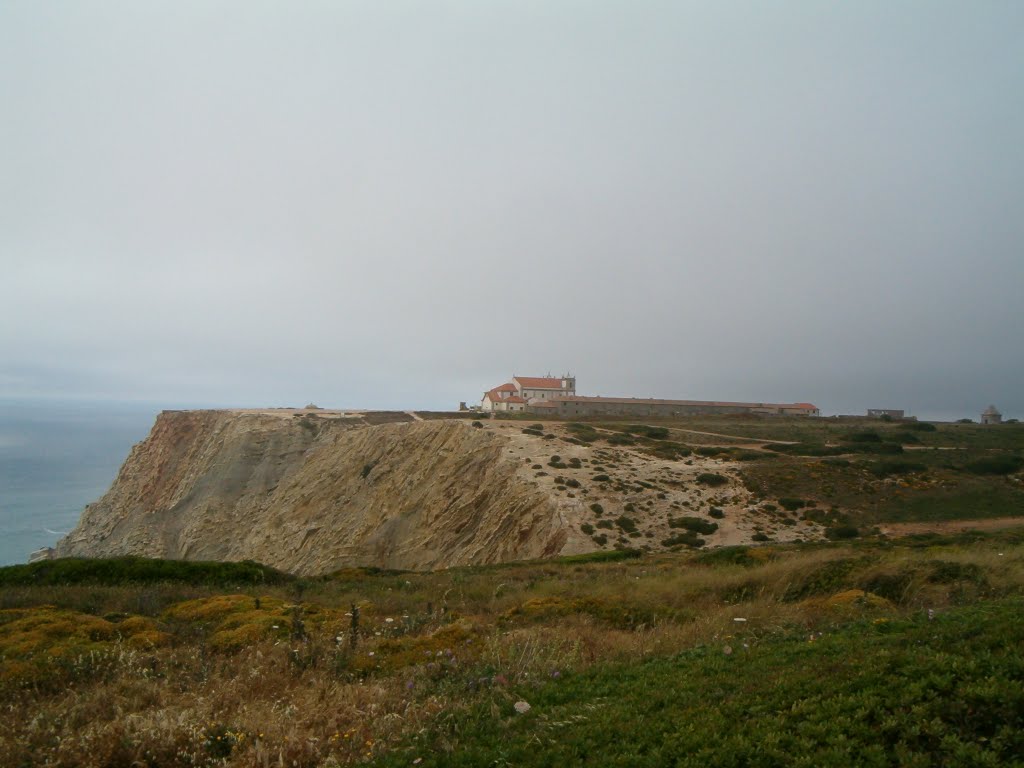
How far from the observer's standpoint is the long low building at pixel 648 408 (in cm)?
7119

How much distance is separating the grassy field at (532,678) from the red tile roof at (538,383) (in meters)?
71.6

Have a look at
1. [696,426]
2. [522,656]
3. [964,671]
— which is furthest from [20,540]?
[964,671]

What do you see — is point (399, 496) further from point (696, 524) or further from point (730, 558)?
point (730, 558)

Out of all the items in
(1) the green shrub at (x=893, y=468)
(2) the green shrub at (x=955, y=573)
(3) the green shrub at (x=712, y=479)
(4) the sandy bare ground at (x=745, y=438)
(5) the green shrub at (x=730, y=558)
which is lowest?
(5) the green shrub at (x=730, y=558)

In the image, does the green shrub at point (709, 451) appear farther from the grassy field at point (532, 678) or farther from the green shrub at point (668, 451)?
the grassy field at point (532, 678)

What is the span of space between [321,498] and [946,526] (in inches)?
1498

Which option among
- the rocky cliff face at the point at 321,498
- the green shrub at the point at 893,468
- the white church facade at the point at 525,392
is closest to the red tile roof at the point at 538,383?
the white church facade at the point at 525,392

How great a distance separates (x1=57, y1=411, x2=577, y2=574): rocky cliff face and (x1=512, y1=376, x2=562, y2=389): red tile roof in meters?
30.4

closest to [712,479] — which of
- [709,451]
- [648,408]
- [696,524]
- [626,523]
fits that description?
[696,524]

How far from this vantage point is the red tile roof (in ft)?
271

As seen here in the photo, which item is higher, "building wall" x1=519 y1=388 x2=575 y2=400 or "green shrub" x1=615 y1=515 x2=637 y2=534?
"building wall" x1=519 y1=388 x2=575 y2=400

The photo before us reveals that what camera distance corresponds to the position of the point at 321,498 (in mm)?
43406

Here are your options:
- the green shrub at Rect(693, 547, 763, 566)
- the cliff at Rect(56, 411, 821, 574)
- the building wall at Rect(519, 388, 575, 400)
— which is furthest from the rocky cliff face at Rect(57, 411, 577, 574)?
the building wall at Rect(519, 388, 575, 400)

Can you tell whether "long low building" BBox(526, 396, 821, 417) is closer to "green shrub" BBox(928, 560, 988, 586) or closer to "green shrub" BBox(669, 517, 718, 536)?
"green shrub" BBox(669, 517, 718, 536)
